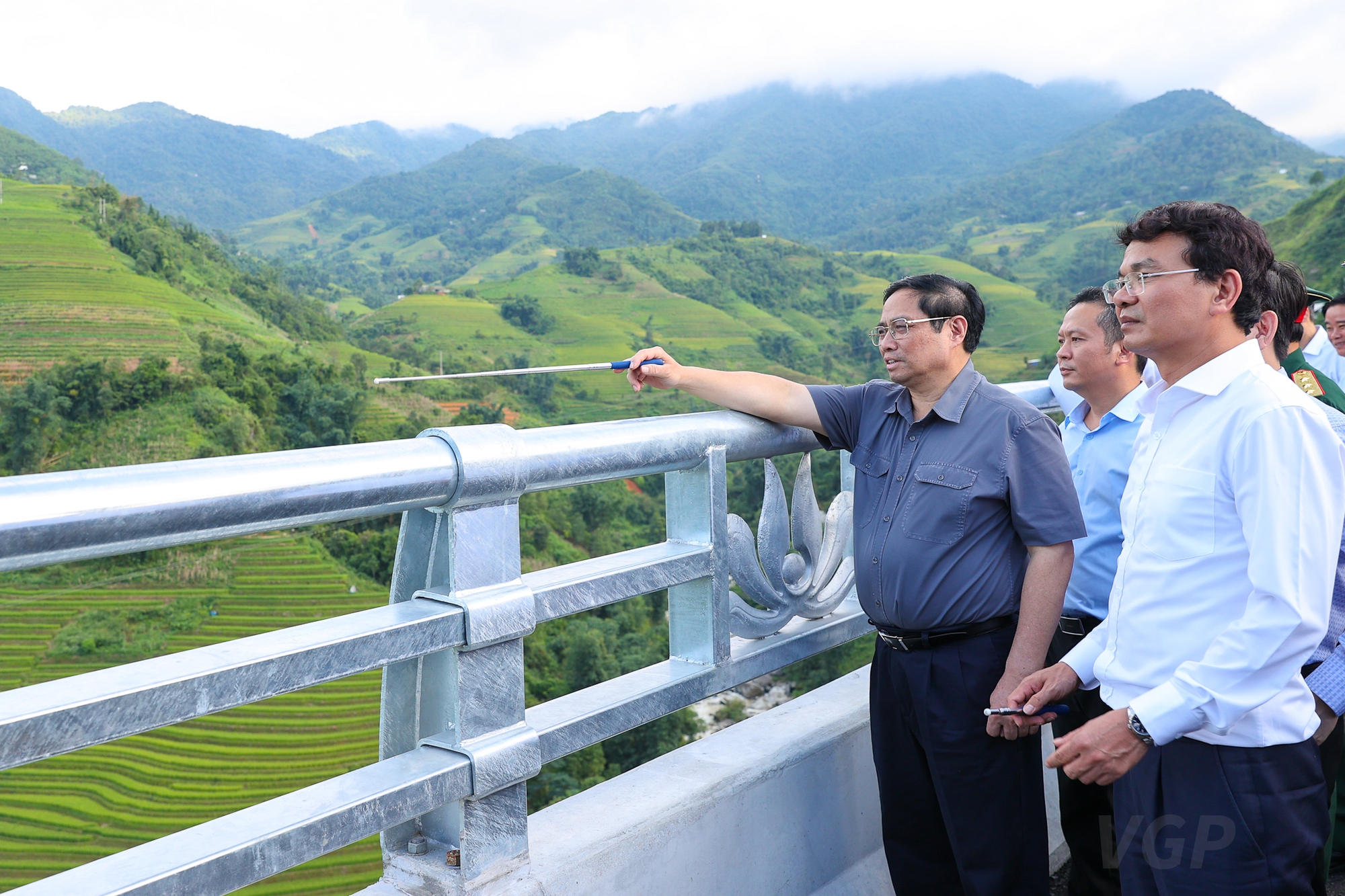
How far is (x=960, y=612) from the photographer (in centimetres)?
186

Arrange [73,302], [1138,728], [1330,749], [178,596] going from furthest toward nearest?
[73,302]
[178,596]
[1330,749]
[1138,728]

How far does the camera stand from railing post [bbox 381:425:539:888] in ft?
4.33

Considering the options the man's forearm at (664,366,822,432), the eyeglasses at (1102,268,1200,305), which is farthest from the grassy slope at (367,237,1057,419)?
the eyeglasses at (1102,268,1200,305)

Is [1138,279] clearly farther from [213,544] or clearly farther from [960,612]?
[213,544]

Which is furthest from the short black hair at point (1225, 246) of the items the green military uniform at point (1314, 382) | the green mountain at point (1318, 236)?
the green mountain at point (1318, 236)

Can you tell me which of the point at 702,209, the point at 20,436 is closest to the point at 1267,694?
the point at 20,436

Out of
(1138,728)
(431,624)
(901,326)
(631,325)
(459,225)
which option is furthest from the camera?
(459,225)

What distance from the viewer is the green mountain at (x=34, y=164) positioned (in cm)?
8894

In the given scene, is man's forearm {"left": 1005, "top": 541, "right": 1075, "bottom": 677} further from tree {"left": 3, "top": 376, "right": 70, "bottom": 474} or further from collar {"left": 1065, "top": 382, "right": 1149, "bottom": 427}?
tree {"left": 3, "top": 376, "right": 70, "bottom": 474}

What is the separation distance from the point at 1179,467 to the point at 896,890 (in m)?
1.10

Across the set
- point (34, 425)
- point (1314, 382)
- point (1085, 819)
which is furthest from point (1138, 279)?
point (34, 425)

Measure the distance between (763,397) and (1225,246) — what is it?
85 centimetres

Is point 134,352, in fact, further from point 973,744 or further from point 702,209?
point 702,209

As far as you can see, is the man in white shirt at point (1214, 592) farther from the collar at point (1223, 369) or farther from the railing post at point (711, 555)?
the railing post at point (711, 555)
